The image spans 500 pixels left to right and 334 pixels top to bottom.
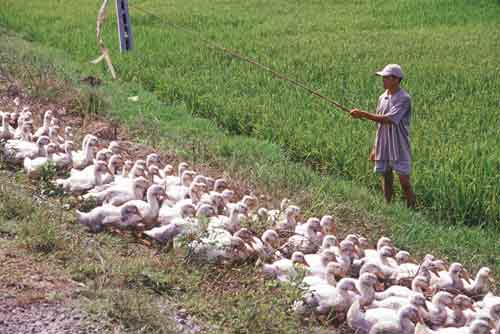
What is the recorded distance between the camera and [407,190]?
718cm

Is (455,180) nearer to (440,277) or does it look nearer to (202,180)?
(440,277)

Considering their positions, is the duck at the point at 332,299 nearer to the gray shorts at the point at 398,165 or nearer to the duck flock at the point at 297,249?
the duck flock at the point at 297,249

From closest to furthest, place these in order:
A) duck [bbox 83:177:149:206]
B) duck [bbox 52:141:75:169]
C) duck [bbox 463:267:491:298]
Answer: duck [bbox 463:267:491:298] → duck [bbox 83:177:149:206] → duck [bbox 52:141:75:169]

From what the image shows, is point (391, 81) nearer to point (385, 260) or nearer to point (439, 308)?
point (385, 260)

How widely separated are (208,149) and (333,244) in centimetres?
343

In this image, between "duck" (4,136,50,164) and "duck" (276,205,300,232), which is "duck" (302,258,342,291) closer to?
"duck" (276,205,300,232)

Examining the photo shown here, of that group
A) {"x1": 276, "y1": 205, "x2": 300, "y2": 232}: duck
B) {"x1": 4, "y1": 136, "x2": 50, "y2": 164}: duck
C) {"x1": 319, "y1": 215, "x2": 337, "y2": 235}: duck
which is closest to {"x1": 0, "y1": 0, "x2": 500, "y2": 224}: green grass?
{"x1": 319, "y1": 215, "x2": 337, "y2": 235}: duck

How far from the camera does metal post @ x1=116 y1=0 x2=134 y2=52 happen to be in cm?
1262

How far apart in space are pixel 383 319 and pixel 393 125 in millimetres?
2678

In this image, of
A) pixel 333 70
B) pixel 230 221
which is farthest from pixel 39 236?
pixel 333 70

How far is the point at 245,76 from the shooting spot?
484 inches

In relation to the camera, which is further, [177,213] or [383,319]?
[177,213]

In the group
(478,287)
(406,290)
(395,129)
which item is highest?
(395,129)

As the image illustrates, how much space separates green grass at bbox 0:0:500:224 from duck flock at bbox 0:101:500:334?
186cm
